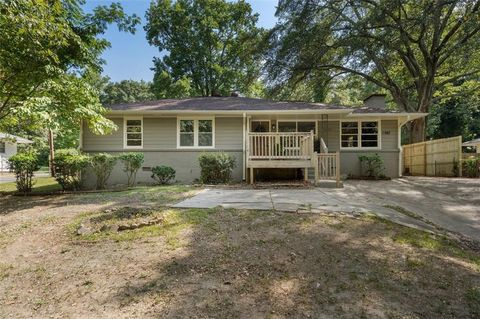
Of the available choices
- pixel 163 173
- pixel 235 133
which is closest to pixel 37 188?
pixel 163 173

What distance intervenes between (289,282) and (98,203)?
5176 mm

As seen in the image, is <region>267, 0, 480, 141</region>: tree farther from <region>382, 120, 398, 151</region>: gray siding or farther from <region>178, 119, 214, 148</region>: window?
<region>178, 119, 214, 148</region>: window

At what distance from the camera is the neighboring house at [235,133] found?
11.6 metres

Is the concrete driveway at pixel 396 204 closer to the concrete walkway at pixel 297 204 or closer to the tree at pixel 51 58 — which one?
the concrete walkway at pixel 297 204

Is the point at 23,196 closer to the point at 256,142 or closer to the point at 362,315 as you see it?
the point at 256,142

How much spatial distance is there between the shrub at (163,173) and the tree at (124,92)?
33043 millimetres

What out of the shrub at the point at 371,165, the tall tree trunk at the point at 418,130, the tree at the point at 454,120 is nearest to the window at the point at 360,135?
the shrub at the point at 371,165

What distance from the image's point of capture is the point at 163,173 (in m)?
10.4

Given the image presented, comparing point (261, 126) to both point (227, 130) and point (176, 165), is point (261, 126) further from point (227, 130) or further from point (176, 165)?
point (176, 165)

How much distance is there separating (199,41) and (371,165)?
20.5 metres

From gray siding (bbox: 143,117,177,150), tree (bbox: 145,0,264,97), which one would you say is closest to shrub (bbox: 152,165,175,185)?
Result: gray siding (bbox: 143,117,177,150)

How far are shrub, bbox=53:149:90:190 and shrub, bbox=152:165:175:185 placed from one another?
2.24 m

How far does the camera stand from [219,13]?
26.3 metres

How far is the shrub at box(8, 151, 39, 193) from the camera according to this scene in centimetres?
880
